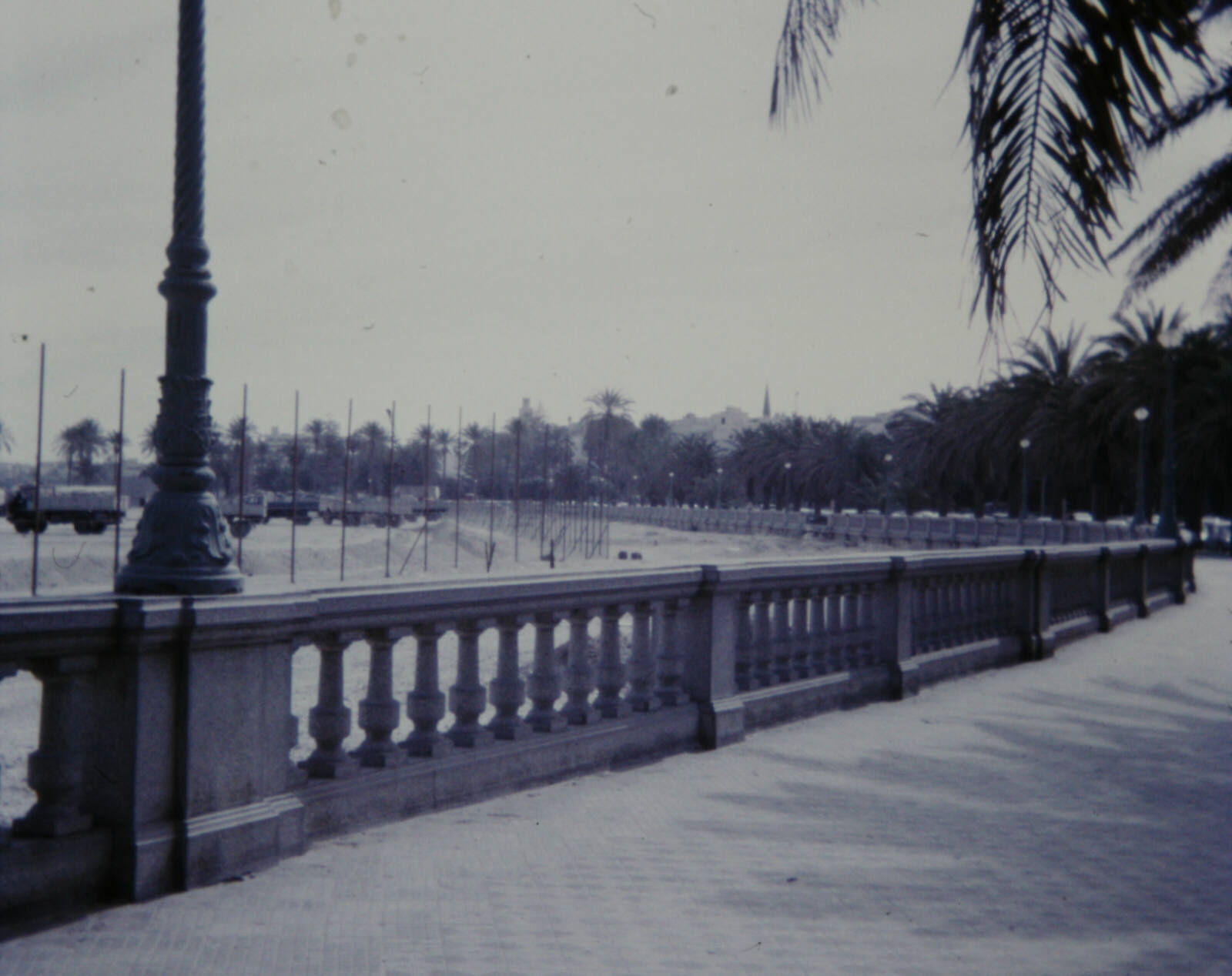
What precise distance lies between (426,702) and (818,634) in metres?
4.38

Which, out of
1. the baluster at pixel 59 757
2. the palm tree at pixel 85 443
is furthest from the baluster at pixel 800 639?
the palm tree at pixel 85 443

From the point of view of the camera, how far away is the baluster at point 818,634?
375 inches

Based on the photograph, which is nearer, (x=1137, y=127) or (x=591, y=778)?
(x=1137, y=127)

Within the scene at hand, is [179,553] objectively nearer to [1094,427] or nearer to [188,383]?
[188,383]

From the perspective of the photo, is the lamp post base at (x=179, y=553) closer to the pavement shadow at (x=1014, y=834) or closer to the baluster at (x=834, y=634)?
the pavement shadow at (x=1014, y=834)

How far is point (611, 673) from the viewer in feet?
24.1

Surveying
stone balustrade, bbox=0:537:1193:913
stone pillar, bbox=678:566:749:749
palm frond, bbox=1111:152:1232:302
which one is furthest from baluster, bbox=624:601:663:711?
palm frond, bbox=1111:152:1232:302

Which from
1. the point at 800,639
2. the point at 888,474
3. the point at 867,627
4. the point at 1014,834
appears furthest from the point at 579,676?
the point at 888,474

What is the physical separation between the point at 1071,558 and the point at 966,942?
465 inches

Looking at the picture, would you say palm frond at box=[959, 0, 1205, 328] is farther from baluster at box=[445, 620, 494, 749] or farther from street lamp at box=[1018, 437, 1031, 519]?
street lamp at box=[1018, 437, 1031, 519]

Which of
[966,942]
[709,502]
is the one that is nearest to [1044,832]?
[966,942]

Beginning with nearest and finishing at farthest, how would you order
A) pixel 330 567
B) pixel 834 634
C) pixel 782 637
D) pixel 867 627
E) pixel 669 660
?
pixel 669 660
pixel 782 637
pixel 834 634
pixel 867 627
pixel 330 567

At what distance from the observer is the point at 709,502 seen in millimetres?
137875

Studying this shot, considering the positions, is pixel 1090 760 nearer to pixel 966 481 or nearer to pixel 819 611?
pixel 819 611
